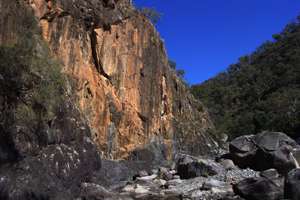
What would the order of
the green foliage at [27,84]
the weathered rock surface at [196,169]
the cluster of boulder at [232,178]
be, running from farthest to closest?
1. the weathered rock surface at [196,169]
2. the cluster of boulder at [232,178]
3. the green foliage at [27,84]

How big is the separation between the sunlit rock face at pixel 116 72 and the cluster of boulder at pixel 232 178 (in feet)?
9.63

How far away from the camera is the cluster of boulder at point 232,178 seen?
1491 cm

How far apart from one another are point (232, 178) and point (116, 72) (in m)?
9.43

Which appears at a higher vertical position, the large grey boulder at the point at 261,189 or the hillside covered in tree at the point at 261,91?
the hillside covered in tree at the point at 261,91

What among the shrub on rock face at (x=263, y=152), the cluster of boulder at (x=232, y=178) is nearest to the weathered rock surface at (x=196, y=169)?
the cluster of boulder at (x=232, y=178)

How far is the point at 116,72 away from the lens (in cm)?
2536

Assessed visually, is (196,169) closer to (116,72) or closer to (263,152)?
(263,152)

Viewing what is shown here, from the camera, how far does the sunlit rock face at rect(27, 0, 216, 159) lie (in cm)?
2134

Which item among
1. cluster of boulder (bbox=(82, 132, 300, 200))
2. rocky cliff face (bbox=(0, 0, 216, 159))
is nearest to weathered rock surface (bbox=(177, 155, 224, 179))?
cluster of boulder (bbox=(82, 132, 300, 200))

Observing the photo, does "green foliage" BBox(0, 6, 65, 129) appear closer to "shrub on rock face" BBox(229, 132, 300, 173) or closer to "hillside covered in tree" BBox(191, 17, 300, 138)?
"shrub on rock face" BBox(229, 132, 300, 173)

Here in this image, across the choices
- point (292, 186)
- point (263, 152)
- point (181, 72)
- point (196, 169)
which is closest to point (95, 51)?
point (196, 169)

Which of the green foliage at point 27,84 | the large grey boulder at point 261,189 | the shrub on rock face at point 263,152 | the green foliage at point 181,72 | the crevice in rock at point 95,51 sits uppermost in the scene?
the green foliage at point 181,72

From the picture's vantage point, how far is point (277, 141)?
25.3 m

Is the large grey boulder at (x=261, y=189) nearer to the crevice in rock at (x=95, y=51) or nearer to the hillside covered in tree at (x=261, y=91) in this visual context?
the crevice in rock at (x=95, y=51)
